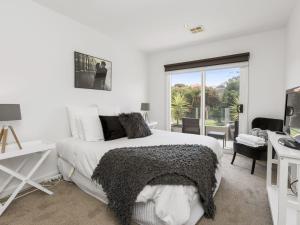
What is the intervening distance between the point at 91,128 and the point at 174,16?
217 cm

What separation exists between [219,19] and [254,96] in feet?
5.47

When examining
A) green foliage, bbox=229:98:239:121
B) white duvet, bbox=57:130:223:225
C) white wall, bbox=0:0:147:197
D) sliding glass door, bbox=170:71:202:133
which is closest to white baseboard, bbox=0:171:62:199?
white wall, bbox=0:0:147:197

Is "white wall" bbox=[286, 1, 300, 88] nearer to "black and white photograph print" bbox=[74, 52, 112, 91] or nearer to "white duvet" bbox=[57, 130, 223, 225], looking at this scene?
"white duvet" bbox=[57, 130, 223, 225]

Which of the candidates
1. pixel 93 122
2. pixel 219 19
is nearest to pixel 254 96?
pixel 219 19

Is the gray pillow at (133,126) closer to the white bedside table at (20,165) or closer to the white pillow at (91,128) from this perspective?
the white pillow at (91,128)

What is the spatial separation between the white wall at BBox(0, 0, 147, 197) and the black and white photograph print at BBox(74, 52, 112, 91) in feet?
0.30

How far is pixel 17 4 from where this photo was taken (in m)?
2.23

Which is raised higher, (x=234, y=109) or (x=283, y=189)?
(x=234, y=109)

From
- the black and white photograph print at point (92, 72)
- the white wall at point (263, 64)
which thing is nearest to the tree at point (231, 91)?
the white wall at point (263, 64)

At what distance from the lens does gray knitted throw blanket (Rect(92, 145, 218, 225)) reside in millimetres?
1478

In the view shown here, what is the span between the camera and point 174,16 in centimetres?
276

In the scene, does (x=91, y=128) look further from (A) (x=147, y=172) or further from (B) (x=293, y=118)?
(B) (x=293, y=118)

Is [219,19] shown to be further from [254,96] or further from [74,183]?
[74,183]

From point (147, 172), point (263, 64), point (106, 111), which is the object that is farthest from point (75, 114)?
point (263, 64)
